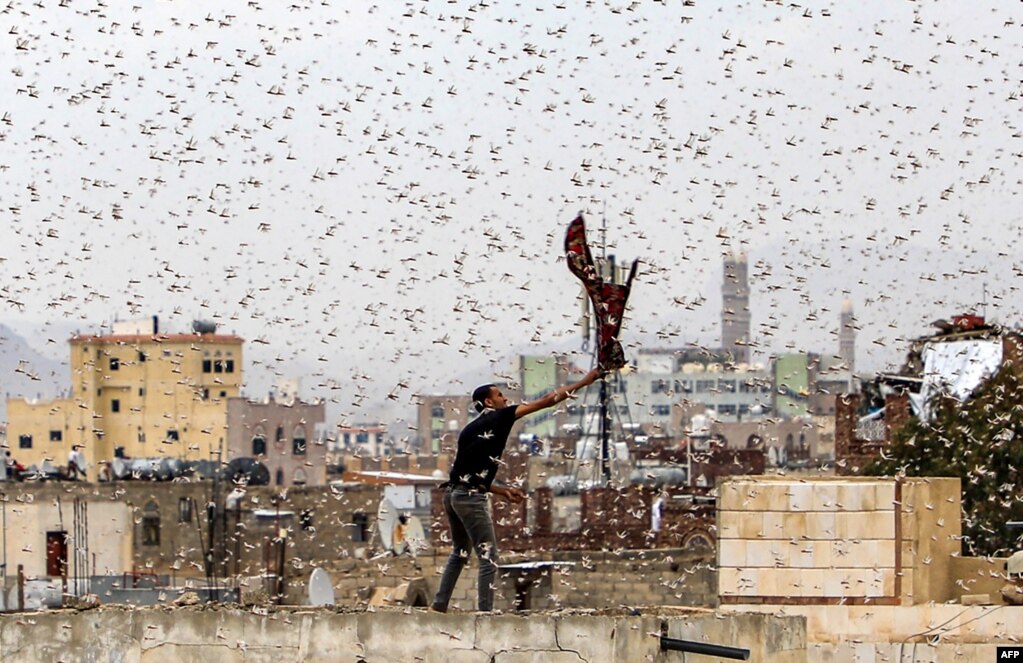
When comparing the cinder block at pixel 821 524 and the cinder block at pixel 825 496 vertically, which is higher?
the cinder block at pixel 825 496

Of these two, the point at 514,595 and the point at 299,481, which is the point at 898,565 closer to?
the point at 514,595

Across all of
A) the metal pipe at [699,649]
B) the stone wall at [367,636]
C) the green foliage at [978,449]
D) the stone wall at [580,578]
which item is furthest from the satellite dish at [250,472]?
the metal pipe at [699,649]

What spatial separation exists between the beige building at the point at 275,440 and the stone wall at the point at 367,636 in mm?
87293

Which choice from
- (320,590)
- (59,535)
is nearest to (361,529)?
(59,535)

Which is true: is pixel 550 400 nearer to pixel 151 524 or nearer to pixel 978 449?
pixel 978 449

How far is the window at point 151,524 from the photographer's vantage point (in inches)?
2667

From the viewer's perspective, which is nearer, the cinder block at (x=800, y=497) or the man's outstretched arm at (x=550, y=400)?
the man's outstretched arm at (x=550, y=400)

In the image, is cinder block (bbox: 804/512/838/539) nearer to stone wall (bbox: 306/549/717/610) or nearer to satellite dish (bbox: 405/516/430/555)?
stone wall (bbox: 306/549/717/610)

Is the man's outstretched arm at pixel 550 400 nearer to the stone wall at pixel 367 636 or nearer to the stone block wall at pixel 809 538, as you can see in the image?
the stone wall at pixel 367 636

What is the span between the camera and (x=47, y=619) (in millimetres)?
13750

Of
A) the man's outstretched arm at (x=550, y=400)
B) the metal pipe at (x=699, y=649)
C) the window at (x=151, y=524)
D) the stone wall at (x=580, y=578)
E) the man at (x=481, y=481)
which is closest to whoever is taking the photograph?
the metal pipe at (x=699, y=649)

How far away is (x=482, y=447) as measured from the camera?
46.4 ft

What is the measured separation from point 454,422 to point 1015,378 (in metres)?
110

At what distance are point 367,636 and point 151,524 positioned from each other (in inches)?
2218
